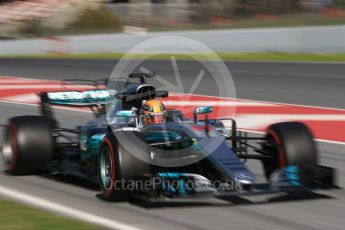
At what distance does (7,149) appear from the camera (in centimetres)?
793

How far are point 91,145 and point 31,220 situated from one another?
162 centimetres

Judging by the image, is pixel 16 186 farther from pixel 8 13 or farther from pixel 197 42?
pixel 8 13

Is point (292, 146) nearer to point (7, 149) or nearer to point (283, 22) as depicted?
point (7, 149)

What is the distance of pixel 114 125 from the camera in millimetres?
6758

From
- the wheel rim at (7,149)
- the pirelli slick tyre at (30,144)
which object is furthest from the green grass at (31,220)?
the wheel rim at (7,149)

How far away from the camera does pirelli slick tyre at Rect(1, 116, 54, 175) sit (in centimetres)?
744

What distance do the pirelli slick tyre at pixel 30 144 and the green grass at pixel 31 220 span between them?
4.60ft

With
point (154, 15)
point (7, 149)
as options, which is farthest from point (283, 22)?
point (7, 149)

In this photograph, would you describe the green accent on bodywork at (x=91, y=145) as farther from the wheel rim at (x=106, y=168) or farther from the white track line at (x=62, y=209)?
the white track line at (x=62, y=209)

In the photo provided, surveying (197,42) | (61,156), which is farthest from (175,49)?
(61,156)

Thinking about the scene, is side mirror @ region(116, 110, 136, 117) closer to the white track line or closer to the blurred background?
the white track line

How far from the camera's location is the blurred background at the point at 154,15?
24.2m

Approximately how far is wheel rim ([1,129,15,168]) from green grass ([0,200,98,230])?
171 cm

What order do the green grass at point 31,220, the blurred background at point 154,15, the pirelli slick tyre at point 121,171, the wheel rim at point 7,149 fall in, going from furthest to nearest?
the blurred background at point 154,15
the wheel rim at point 7,149
the pirelli slick tyre at point 121,171
the green grass at point 31,220
